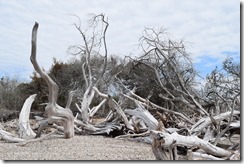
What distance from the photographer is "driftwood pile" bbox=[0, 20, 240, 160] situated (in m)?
3.10

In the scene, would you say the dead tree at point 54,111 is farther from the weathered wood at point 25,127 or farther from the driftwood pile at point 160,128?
the weathered wood at point 25,127

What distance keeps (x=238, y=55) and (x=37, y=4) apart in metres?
2.41

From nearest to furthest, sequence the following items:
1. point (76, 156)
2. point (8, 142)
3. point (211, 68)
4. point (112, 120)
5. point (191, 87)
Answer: point (76, 156) → point (211, 68) → point (8, 142) → point (191, 87) → point (112, 120)

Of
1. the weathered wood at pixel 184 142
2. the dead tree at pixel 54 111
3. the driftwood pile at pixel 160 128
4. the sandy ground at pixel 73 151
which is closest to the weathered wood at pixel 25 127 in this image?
the driftwood pile at pixel 160 128

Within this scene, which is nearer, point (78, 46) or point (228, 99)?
point (228, 99)

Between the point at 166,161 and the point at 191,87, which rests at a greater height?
the point at 191,87

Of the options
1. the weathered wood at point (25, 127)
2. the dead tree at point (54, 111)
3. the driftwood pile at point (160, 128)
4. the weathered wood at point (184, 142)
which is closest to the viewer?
the weathered wood at point (184, 142)

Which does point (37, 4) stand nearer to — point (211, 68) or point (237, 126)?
point (211, 68)

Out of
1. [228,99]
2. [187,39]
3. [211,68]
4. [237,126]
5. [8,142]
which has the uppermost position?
[187,39]

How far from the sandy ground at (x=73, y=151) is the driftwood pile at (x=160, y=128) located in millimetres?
225

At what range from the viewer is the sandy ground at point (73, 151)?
140 inches

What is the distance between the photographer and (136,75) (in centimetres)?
808

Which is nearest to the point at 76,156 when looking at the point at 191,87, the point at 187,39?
the point at 187,39

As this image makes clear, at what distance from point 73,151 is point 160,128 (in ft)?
4.17
